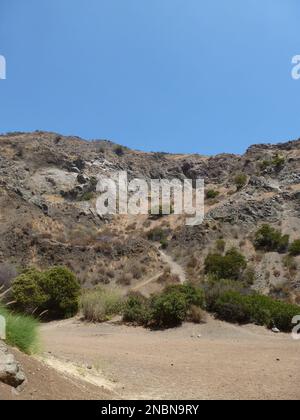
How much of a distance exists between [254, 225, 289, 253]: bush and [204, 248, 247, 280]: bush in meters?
3.73

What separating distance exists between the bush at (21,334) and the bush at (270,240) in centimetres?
2653

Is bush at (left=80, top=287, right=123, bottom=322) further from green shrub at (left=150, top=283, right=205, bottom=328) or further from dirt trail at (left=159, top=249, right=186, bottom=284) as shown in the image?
dirt trail at (left=159, top=249, right=186, bottom=284)

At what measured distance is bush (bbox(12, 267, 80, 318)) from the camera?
1842 centimetres

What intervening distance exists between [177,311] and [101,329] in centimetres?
298

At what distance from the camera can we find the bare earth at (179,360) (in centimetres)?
813

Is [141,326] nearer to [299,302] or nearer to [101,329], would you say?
[101,329]

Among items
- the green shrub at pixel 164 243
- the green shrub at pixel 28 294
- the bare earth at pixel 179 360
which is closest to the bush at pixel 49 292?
the green shrub at pixel 28 294

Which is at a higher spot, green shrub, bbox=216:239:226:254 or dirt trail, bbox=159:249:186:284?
green shrub, bbox=216:239:226:254

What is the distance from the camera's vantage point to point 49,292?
63.0ft

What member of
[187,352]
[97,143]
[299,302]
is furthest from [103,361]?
[97,143]

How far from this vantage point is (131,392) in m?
7.90

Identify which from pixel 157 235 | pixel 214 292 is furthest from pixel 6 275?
pixel 157 235

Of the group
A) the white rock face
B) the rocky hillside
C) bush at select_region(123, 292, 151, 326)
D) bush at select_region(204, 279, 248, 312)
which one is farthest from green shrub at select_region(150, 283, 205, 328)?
the rocky hillside

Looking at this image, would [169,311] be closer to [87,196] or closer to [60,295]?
[60,295]
